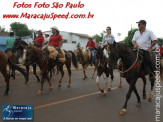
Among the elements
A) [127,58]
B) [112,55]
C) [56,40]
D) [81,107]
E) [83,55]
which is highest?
[56,40]

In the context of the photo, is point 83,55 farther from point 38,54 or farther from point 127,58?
point 127,58

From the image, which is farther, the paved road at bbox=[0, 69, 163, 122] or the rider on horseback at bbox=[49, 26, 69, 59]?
the rider on horseback at bbox=[49, 26, 69, 59]

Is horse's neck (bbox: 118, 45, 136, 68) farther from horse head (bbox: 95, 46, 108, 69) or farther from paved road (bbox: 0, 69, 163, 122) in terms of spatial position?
paved road (bbox: 0, 69, 163, 122)

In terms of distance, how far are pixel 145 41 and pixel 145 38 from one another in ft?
0.31

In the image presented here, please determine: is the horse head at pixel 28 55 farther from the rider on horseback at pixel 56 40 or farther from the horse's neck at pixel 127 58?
the horse's neck at pixel 127 58

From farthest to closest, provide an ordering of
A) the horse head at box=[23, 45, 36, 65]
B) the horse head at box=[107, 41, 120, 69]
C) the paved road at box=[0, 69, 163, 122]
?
the horse head at box=[23, 45, 36, 65] → the horse head at box=[107, 41, 120, 69] → the paved road at box=[0, 69, 163, 122]

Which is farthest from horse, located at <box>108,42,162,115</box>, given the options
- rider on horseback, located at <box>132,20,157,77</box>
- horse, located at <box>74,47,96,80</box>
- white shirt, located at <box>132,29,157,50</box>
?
horse, located at <box>74,47,96,80</box>

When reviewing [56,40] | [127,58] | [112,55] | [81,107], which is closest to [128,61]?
[127,58]

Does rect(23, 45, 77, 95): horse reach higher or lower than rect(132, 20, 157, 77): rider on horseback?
lower

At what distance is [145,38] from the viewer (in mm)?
6094

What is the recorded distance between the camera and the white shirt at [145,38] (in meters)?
6.02

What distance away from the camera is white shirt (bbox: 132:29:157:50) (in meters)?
6.02

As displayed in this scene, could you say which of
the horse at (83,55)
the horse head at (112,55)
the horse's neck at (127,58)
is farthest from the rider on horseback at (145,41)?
the horse at (83,55)

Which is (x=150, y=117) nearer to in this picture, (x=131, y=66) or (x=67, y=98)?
(x=131, y=66)
